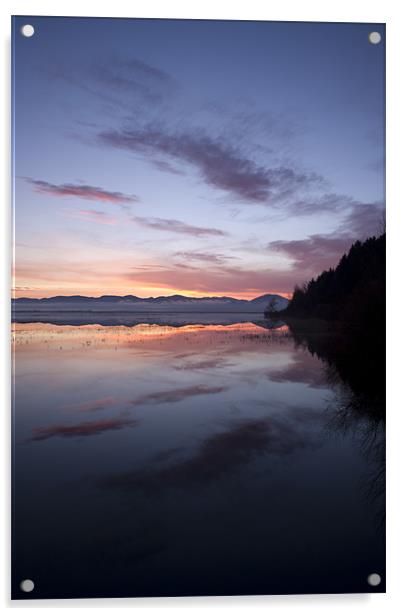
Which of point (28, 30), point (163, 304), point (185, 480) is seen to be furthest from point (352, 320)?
point (28, 30)

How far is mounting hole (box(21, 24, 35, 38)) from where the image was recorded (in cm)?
247

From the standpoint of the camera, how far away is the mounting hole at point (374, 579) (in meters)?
2.29

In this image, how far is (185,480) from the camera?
233cm

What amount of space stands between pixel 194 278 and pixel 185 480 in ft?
4.48

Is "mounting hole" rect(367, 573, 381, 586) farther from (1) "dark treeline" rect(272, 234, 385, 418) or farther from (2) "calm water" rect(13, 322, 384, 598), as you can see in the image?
(1) "dark treeline" rect(272, 234, 385, 418)

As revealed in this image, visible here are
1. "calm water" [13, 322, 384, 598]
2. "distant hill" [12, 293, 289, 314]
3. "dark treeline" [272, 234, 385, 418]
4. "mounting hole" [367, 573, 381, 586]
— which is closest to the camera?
"calm water" [13, 322, 384, 598]

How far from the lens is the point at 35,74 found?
2480mm

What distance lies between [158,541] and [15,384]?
1.24 meters

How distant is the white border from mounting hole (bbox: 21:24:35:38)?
0.09 m

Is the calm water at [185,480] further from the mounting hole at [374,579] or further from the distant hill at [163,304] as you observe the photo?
the distant hill at [163,304]

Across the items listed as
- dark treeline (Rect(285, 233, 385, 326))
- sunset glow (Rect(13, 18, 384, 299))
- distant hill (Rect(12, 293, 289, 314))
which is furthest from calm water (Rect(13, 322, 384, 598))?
sunset glow (Rect(13, 18, 384, 299))
